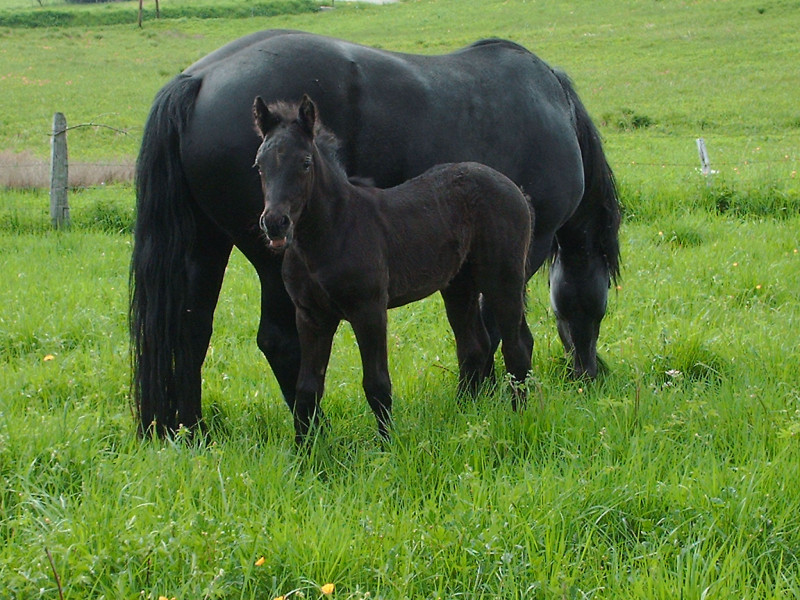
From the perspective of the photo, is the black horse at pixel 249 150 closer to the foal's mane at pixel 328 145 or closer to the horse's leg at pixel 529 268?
the foal's mane at pixel 328 145

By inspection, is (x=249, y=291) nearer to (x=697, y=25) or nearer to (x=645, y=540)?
(x=645, y=540)

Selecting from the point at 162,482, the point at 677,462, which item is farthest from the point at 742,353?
the point at 162,482

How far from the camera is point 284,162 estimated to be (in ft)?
10.8

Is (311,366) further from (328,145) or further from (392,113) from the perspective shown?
(392,113)

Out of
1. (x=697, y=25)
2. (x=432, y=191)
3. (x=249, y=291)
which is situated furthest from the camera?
(x=697, y=25)

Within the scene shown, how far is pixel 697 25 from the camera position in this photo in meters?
40.1

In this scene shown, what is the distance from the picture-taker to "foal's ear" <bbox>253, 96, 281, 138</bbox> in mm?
3350

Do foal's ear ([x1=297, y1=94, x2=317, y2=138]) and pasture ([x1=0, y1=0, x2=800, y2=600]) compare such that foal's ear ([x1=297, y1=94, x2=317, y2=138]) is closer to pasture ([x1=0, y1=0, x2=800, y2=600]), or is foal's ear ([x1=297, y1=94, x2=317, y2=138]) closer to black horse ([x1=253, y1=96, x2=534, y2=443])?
black horse ([x1=253, y1=96, x2=534, y2=443])

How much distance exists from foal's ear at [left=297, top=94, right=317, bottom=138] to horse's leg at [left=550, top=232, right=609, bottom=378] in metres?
2.59

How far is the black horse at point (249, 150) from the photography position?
3.91m

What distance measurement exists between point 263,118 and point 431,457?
156 cm

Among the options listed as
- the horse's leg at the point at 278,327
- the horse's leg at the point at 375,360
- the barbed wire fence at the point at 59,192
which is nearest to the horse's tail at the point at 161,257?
the horse's leg at the point at 278,327

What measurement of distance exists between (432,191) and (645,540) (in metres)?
1.90

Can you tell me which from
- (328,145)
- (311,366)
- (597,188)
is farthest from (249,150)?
(597,188)
